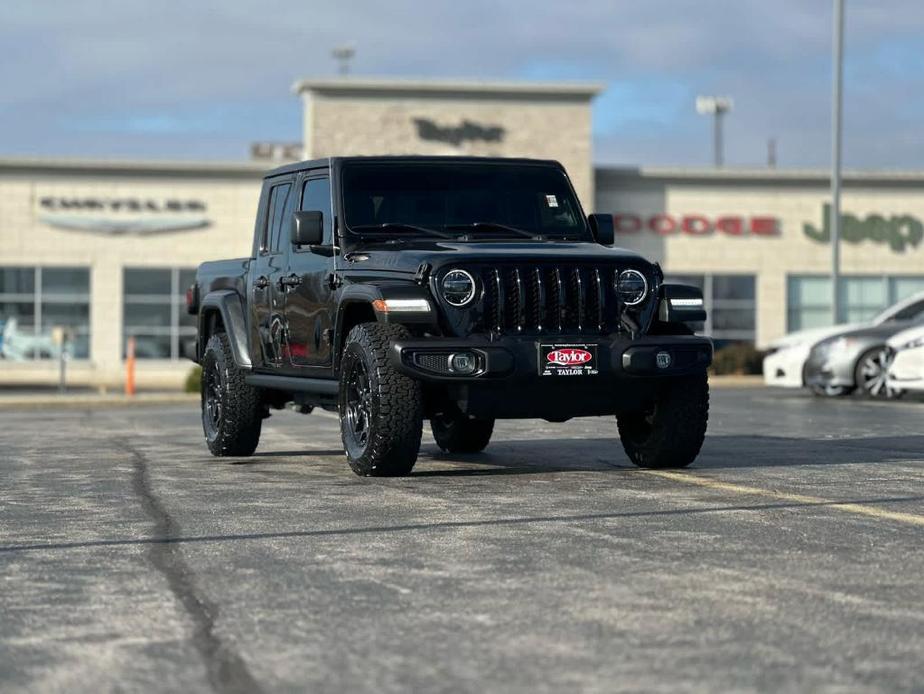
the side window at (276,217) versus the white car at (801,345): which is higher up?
the side window at (276,217)

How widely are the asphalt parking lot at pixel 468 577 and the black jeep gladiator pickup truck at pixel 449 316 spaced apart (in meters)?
0.46

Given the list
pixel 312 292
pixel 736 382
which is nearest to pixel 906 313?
pixel 736 382

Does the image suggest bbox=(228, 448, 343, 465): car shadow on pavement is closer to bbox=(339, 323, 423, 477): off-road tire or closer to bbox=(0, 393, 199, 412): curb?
bbox=(339, 323, 423, 477): off-road tire

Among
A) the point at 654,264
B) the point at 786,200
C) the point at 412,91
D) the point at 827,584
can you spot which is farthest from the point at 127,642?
the point at 786,200

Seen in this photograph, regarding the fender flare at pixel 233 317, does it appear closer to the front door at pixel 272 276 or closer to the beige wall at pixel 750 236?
the front door at pixel 272 276

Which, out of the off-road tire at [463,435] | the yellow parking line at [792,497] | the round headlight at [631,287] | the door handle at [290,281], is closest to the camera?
the yellow parking line at [792,497]

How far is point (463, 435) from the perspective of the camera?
528 inches

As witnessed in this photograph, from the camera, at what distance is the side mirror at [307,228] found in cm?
1154

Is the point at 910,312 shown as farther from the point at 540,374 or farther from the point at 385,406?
the point at 385,406

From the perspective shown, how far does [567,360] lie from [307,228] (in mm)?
2057

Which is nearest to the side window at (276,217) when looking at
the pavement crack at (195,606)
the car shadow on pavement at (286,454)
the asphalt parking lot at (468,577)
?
the car shadow on pavement at (286,454)

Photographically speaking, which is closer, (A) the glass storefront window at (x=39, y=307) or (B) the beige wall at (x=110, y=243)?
(B) the beige wall at (x=110, y=243)

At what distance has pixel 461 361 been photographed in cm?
1038

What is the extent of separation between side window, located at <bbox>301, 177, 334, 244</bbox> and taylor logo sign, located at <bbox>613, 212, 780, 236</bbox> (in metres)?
38.8
